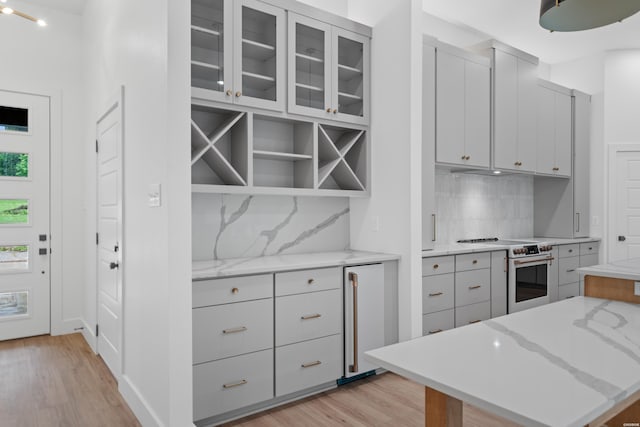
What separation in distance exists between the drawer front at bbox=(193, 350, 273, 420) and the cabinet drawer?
4.88 ft

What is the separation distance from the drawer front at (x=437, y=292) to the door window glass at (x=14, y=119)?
13.1ft

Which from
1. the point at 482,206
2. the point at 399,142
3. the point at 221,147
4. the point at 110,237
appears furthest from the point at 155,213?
the point at 482,206

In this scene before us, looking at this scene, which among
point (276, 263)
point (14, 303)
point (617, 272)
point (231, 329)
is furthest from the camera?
point (14, 303)

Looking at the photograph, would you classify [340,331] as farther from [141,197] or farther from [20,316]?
[20,316]

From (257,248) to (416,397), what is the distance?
1506 millimetres

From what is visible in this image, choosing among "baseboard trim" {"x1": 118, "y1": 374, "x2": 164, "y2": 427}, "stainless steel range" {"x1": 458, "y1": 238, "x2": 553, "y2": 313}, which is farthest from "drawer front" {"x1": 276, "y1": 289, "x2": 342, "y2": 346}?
"stainless steel range" {"x1": 458, "y1": 238, "x2": 553, "y2": 313}

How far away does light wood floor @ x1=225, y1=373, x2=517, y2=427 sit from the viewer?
2467 millimetres

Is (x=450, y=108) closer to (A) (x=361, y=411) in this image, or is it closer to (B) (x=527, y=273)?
(B) (x=527, y=273)

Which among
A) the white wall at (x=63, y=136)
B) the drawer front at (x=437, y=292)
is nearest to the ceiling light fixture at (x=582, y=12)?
the drawer front at (x=437, y=292)

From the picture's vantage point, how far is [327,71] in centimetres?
317

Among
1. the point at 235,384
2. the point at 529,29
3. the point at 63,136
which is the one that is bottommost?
the point at 235,384

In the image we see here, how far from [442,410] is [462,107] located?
3.34m

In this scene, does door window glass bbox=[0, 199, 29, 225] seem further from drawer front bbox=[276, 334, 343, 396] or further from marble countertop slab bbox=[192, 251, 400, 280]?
drawer front bbox=[276, 334, 343, 396]

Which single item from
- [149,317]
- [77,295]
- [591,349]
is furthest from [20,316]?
[591,349]
